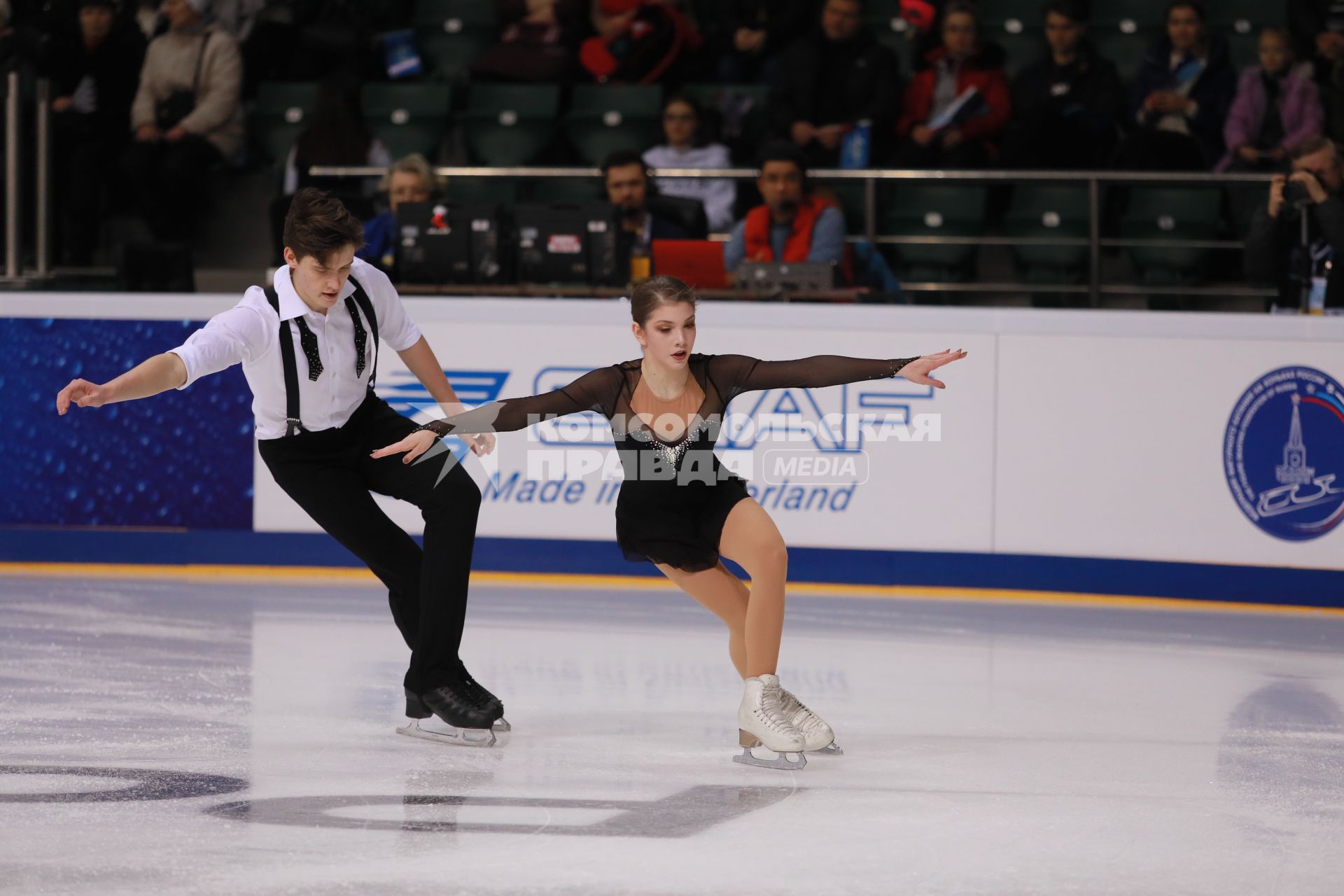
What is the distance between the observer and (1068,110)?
910cm

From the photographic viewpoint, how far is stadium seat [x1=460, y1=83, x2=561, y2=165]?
388 inches

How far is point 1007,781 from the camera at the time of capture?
4.06 metres

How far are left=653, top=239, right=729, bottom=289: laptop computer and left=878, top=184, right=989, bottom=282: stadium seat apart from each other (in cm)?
208

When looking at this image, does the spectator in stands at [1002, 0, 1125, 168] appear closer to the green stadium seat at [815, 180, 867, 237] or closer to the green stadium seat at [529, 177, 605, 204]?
the green stadium seat at [815, 180, 867, 237]

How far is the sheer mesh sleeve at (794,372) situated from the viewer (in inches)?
163

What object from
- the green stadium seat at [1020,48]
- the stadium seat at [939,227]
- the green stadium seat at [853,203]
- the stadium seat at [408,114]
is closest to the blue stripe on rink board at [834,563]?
the stadium seat at [939,227]

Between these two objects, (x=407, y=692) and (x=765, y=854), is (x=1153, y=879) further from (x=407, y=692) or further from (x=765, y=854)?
(x=407, y=692)

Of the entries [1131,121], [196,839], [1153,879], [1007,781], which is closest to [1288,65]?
[1131,121]

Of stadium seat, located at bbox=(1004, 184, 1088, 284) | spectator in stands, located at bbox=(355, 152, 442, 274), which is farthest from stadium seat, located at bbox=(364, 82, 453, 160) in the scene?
stadium seat, located at bbox=(1004, 184, 1088, 284)

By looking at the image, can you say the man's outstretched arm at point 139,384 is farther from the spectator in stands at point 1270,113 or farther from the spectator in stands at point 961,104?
the spectator in stands at point 1270,113

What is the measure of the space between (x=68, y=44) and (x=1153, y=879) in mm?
8575

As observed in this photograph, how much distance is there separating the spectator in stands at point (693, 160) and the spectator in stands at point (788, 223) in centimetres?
102

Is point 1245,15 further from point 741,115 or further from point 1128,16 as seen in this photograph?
point 741,115

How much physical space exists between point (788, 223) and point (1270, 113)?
2.81 metres
